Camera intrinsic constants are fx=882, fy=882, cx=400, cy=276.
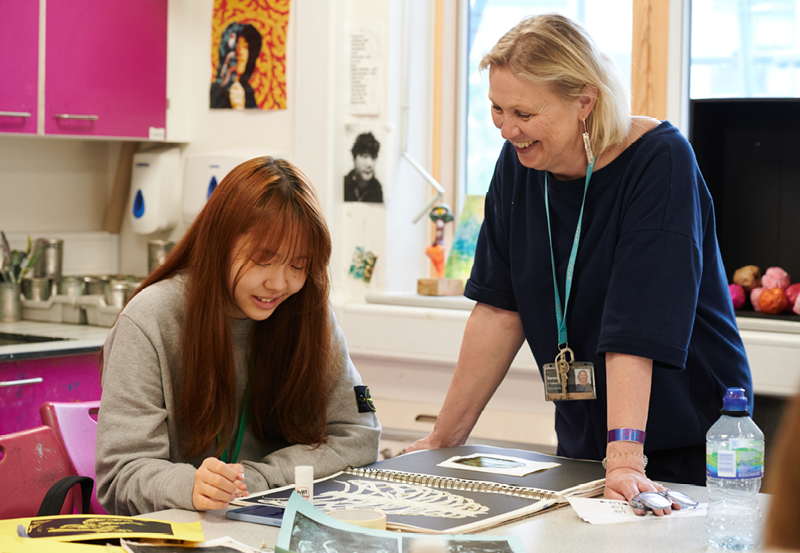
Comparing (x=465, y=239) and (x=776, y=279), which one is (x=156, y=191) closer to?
(x=465, y=239)

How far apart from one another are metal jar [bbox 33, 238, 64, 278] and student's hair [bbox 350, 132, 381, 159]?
1.10m

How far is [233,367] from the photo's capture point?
1.40 meters

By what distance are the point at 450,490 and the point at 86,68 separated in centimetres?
222

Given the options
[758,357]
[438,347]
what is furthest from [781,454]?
[438,347]

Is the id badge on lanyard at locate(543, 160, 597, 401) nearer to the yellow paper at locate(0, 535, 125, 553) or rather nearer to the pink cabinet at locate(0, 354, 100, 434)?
the yellow paper at locate(0, 535, 125, 553)

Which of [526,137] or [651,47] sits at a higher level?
[651,47]

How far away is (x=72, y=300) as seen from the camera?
288 centimetres

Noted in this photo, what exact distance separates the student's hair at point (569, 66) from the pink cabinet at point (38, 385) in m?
1.60

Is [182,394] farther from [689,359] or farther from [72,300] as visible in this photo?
[72,300]

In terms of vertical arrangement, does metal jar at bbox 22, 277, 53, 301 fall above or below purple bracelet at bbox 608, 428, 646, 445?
above

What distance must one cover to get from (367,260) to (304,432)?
156 cm

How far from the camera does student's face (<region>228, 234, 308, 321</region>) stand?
136 centimetres

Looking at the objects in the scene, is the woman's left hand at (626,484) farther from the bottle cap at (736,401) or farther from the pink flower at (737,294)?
the pink flower at (737,294)

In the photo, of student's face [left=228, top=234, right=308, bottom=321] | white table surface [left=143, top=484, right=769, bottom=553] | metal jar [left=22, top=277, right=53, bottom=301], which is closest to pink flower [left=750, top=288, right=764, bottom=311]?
white table surface [left=143, top=484, right=769, bottom=553]
